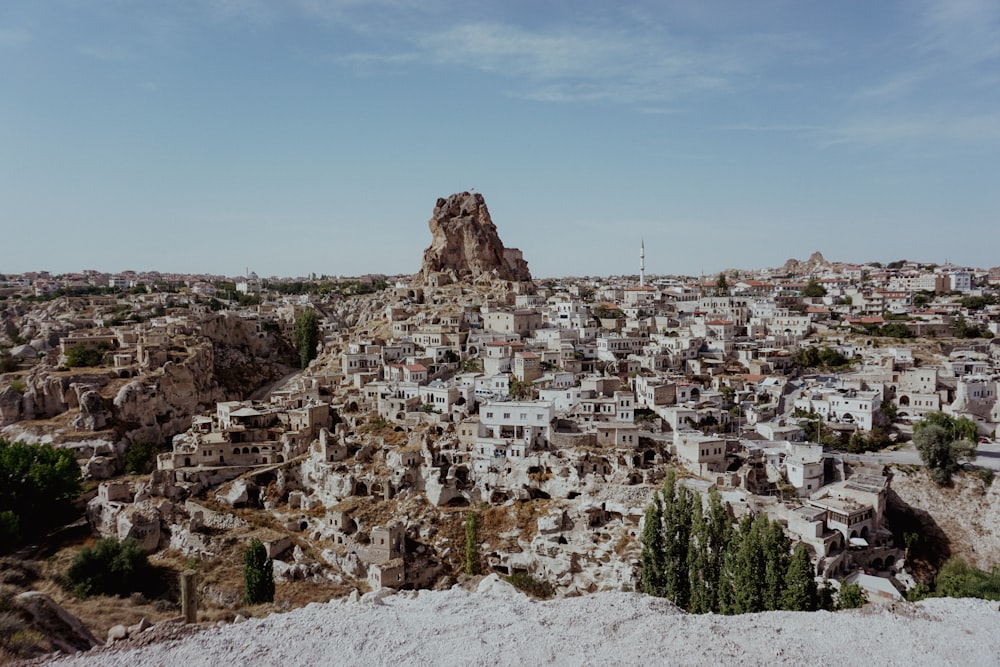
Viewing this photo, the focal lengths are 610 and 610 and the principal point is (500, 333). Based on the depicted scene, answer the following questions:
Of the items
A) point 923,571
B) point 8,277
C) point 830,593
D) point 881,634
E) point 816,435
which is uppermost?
point 8,277

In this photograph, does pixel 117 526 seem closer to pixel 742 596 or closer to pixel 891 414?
pixel 742 596

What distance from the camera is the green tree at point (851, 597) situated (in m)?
15.1

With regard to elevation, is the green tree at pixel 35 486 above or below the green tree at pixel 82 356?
below

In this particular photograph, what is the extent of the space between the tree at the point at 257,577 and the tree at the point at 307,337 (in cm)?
3107

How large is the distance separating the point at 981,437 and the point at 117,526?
Result: 36.3 metres

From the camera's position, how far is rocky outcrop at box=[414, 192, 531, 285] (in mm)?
62312

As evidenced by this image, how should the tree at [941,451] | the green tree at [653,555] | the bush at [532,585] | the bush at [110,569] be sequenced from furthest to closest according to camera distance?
the tree at [941,451] → the bush at [532,585] → the bush at [110,569] → the green tree at [653,555]

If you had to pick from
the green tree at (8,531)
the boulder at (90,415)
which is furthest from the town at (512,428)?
the green tree at (8,531)

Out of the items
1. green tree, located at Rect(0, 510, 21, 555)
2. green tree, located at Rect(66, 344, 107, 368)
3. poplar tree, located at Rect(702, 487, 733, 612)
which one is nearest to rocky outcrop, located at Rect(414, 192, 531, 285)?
green tree, located at Rect(66, 344, 107, 368)

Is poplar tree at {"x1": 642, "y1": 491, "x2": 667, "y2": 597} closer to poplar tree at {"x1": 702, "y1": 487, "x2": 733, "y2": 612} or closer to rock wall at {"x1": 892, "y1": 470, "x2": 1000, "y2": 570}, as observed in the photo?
poplar tree at {"x1": 702, "y1": 487, "x2": 733, "y2": 612}

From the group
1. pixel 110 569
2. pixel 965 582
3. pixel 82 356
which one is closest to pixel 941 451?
pixel 965 582

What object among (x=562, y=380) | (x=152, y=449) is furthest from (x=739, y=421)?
(x=152, y=449)

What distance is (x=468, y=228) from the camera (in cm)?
6372

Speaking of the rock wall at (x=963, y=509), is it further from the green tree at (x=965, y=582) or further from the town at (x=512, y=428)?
the green tree at (x=965, y=582)
